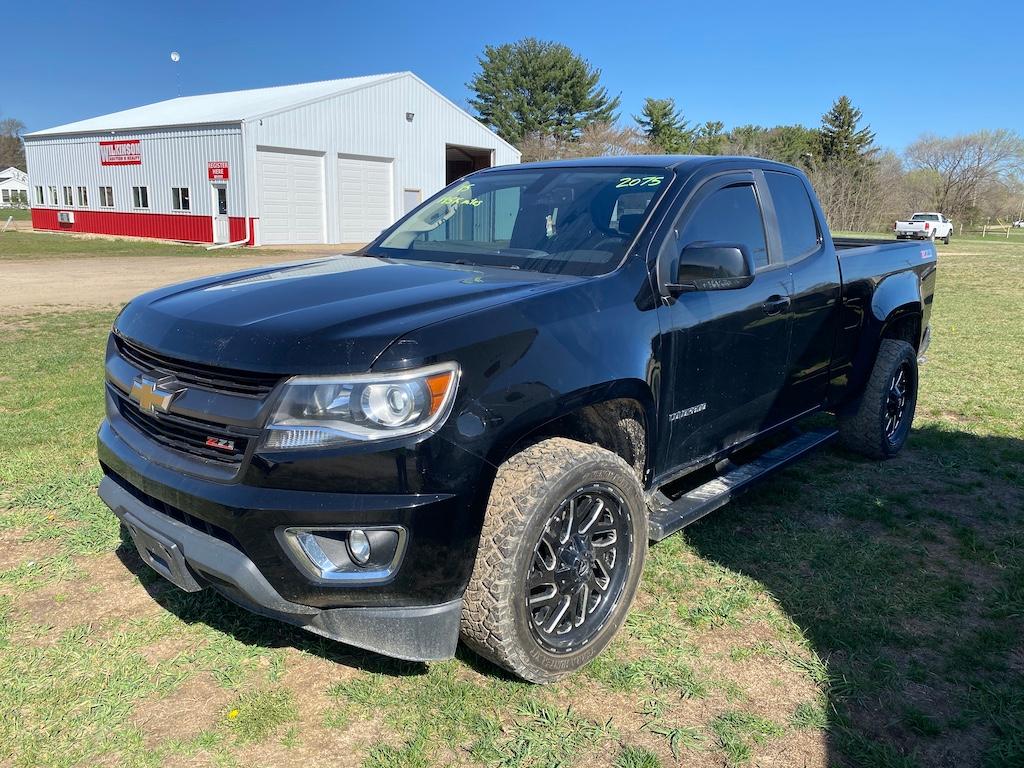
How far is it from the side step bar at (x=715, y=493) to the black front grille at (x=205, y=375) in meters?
1.68

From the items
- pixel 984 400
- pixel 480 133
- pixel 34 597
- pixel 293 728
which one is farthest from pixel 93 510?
pixel 480 133

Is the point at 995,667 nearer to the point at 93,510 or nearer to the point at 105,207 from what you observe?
the point at 93,510

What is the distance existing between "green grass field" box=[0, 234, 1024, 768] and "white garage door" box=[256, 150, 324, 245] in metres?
25.7

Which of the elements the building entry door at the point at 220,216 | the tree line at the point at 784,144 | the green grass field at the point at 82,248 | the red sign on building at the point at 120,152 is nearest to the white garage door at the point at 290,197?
the building entry door at the point at 220,216

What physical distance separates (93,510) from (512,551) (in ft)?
9.35

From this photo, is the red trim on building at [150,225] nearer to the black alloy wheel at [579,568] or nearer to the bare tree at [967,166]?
the black alloy wheel at [579,568]

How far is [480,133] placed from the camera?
35781 mm

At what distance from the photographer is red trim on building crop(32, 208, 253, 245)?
28.9m

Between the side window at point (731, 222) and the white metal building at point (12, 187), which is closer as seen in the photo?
the side window at point (731, 222)

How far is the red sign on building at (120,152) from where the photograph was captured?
106ft

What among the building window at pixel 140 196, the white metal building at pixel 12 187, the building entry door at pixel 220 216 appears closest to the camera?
the building entry door at pixel 220 216

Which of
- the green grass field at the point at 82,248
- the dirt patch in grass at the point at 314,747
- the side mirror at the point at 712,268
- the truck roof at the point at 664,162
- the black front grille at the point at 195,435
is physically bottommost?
the dirt patch in grass at the point at 314,747

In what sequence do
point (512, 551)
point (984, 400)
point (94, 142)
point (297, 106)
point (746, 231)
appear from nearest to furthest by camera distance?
1. point (512, 551)
2. point (746, 231)
3. point (984, 400)
4. point (297, 106)
5. point (94, 142)

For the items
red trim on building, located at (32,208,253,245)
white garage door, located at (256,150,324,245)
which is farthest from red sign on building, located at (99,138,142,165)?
white garage door, located at (256,150,324,245)
